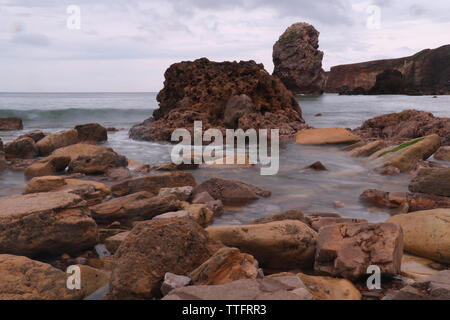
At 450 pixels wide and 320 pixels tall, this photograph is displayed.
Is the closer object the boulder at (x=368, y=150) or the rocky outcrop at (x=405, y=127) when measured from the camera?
the boulder at (x=368, y=150)

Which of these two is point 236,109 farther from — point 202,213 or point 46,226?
point 46,226

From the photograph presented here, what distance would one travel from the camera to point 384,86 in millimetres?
67875

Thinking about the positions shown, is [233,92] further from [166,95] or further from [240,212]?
[240,212]

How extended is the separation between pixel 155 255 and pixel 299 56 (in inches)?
2614

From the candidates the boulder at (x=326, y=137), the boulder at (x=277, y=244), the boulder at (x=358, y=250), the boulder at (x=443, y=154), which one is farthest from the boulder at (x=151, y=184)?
the boulder at (x=326, y=137)

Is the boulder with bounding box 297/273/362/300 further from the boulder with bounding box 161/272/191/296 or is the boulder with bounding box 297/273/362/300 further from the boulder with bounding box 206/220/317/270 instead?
the boulder with bounding box 161/272/191/296

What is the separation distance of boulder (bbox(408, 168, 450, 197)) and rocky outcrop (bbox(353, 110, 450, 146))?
521cm

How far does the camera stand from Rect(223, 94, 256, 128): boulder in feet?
40.6

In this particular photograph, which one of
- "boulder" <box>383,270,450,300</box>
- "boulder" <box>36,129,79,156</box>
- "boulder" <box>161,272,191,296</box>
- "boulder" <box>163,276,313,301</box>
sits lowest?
"boulder" <box>161,272,191,296</box>

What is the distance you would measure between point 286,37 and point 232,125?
193 feet

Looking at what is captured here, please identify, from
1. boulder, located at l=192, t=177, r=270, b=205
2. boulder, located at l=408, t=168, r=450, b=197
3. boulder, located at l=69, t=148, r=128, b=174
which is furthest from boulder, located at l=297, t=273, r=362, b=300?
boulder, located at l=69, t=148, r=128, b=174

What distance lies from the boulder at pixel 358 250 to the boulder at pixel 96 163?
4.66m

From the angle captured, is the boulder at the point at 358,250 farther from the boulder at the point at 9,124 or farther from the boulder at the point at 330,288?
the boulder at the point at 9,124

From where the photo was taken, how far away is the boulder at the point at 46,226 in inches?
108
